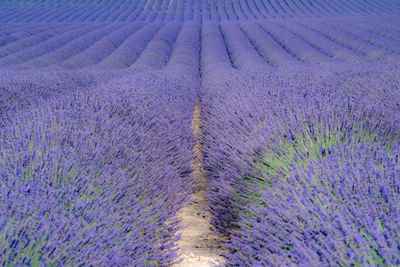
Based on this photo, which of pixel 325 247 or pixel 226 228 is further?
pixel 226 228

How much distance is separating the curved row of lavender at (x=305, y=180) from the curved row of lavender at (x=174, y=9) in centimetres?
2087

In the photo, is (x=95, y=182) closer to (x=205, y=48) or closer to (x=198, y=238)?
(x=198, y=238)

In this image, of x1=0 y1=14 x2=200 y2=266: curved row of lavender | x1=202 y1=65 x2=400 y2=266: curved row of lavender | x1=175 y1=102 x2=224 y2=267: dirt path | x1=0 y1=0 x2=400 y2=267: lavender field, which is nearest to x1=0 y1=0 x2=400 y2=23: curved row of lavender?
x1=0 y1=0 x2=400 y2=267: lavender field

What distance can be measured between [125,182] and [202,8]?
2781cm

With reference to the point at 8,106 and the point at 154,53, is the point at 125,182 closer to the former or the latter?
the point at 8,106

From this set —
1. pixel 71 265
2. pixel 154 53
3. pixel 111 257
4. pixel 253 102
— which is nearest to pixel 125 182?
pixel 111 257

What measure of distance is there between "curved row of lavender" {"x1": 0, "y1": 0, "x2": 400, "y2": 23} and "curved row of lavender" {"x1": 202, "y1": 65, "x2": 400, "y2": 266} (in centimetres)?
2087

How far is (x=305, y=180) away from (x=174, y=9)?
2756 centimetres

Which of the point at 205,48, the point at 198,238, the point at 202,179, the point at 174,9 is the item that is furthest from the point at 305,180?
the point at 174,9

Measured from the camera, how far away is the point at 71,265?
108 cm

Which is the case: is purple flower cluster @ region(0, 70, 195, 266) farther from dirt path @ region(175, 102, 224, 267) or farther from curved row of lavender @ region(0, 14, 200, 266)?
dirt path @ region(175, 102, 224, 267)

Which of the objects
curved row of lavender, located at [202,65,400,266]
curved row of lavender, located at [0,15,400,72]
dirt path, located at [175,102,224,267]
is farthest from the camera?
curved row of lavender, located at [0,15,400,72]

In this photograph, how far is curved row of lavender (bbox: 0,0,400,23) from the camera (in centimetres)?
2233

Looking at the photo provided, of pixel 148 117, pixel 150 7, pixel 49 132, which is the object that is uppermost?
pixel 49 132
